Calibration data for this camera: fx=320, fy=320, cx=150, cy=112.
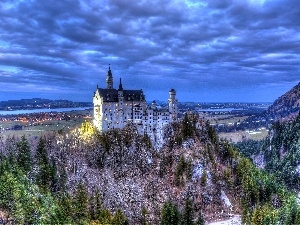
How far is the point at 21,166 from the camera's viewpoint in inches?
4579

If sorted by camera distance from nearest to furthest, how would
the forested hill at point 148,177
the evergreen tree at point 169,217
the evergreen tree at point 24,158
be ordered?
the evergreen tree at point 169,217
the forested hill at point 148,177
the evergreen tree at point 24,158

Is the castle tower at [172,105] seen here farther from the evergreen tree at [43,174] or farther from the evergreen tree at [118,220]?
the evergreen tree at [118,220]

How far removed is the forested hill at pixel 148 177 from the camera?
112 m

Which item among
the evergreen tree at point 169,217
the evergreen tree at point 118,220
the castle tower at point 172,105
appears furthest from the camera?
the castle tower at point 172,105

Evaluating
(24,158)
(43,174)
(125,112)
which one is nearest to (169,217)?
(43,174)

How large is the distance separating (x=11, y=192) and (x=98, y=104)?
80.8 metres

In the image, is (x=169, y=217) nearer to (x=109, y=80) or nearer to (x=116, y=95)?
(x=116, y=95)

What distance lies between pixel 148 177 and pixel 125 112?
36.2 metres

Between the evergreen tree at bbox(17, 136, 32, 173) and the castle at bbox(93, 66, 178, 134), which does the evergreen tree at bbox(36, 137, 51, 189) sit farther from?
the castle at bbox(93, 66, 178, 134)

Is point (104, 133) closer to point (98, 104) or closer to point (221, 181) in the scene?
point (98, 104)

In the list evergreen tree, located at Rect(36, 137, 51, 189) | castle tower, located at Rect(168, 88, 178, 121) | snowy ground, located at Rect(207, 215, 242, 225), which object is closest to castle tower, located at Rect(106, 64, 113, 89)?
castle tower, located at Rect(168, 88, 178, 121)

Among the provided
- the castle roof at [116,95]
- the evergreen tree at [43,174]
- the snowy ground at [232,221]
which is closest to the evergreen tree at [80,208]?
the evergreen tree at [43,174]

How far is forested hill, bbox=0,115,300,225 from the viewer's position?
112062mm

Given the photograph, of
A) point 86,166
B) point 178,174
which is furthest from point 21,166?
point 178,174
